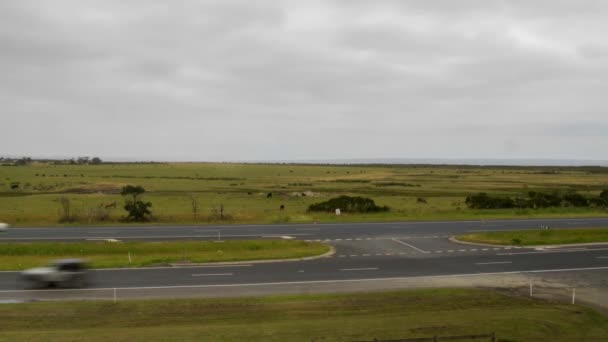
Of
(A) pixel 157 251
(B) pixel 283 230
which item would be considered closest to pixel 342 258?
(A) pixel 157 251

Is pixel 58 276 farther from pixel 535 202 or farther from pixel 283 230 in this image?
pixel 535 202

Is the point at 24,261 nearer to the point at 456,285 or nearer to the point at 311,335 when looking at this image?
the point at 311,335

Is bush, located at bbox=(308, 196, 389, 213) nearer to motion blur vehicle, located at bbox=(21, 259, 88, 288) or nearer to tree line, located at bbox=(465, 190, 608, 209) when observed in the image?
tree line, located at bbox=(465, 190, 608, 209)

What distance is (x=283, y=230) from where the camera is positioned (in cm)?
4619

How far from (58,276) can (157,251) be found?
10355 millimetres

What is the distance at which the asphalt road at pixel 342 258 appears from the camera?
26844 mm

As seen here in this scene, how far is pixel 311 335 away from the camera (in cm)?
1730

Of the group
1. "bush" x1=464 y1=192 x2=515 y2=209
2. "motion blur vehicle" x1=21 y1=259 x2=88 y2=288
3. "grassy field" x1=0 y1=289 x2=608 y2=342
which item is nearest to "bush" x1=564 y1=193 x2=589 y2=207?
"bush" x1=464 y1=192 x2=515 y2=209

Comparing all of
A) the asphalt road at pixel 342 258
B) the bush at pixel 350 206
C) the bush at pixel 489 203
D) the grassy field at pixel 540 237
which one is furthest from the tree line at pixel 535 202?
the grassy field at pixel 540 237

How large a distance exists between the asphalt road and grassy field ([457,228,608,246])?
6.07 feet

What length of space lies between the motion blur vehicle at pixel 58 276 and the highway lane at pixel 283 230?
14462 millimetres

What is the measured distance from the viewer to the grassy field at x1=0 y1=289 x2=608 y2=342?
17438mm

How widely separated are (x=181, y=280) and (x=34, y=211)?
3918cm

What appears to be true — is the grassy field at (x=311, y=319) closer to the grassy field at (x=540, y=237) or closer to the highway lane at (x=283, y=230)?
the grassy field at (x=540, y=237)
